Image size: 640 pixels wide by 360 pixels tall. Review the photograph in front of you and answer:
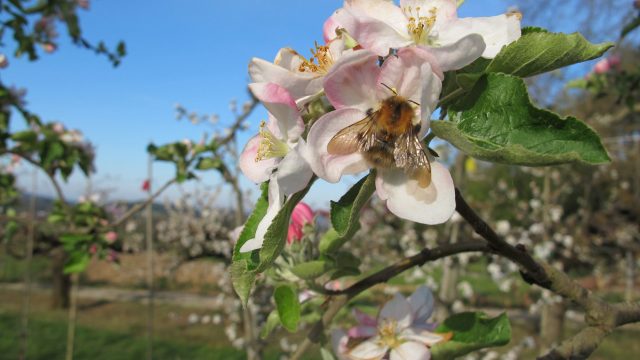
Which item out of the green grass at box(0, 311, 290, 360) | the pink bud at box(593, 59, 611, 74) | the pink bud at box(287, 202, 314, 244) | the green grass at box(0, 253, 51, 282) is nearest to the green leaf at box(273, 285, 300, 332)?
the pink bud at box(287, 202, 314, 244)

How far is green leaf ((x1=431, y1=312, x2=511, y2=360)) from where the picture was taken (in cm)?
101

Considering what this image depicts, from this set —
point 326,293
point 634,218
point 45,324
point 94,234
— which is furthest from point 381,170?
point 634,218

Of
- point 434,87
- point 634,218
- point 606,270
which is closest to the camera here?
point 434,87

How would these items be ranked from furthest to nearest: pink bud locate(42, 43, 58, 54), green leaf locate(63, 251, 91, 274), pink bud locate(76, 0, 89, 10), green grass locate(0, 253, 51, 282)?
green grass locate(0, 253, 51, 282)
pink bud locate(76, 0, 89, 10)
pink bud locate(42, 43, 58, 54)
green leaf locate(63, 251, 91, 274)

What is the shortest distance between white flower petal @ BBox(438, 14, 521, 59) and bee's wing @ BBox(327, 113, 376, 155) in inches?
5.8

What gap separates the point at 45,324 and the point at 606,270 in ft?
35.5

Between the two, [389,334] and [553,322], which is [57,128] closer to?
[389,334]

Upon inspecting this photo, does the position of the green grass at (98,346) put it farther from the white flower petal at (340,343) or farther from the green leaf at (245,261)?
the green leaf at (245,261)

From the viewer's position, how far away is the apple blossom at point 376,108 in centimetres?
60

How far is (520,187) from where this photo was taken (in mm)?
9703

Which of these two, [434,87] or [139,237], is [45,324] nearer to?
[139,237]

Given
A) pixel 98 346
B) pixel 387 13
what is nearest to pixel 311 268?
pixel 387 13

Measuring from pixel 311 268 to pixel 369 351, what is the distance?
0.25 metres

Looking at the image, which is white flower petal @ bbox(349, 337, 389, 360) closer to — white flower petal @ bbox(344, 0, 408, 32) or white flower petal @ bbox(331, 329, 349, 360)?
white flower petal @ bbox(331, 329, 349, 360)
